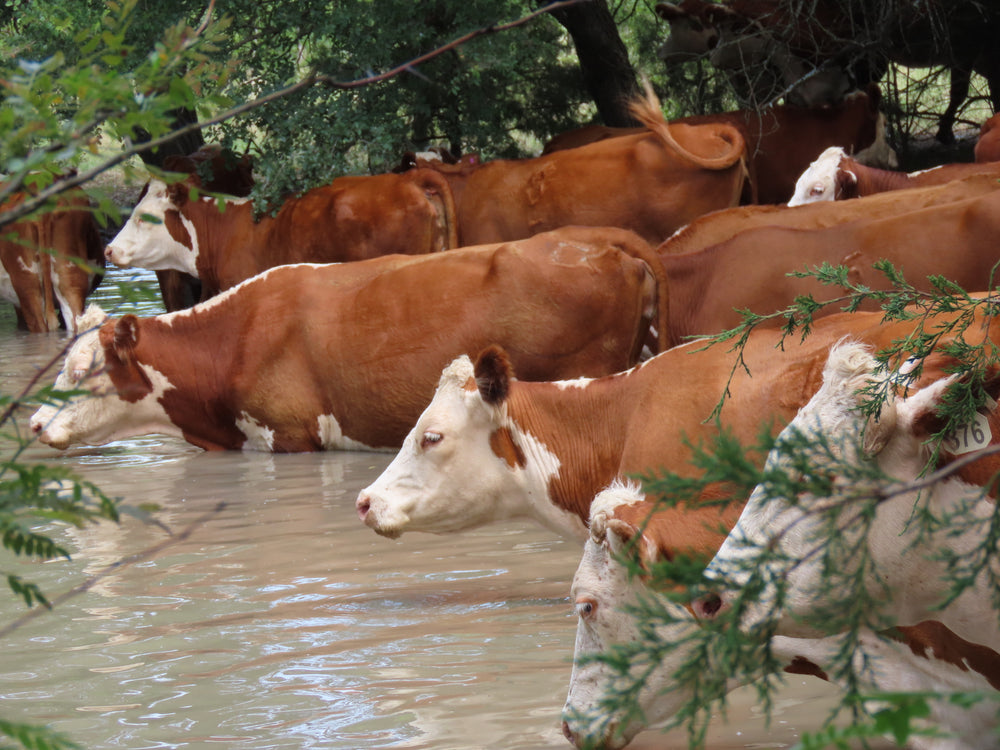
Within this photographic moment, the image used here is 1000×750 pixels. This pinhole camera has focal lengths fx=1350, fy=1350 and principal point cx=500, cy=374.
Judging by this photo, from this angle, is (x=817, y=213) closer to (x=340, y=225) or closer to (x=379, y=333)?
(x=379, y=333)

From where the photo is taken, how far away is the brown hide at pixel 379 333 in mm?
7188

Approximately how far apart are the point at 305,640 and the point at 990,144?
7.35 meters

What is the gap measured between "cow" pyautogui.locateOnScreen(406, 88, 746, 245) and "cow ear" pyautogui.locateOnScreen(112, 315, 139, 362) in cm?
308

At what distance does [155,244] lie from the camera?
37.2 feet

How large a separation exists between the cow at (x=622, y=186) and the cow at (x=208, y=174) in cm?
252

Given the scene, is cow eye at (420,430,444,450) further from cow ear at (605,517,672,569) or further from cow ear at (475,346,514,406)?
cow ear at (605,517,672,569)

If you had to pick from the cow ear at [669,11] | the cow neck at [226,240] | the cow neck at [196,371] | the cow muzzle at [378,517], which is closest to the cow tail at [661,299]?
the cow muzzle at [378,517]

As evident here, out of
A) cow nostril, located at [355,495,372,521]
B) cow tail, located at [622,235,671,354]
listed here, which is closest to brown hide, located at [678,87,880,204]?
cow tail, located at [622,235,671,354]

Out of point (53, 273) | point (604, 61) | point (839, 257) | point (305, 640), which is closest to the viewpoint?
point (305, 640)

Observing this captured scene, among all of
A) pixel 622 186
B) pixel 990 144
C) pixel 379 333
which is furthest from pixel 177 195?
pixel 990 144

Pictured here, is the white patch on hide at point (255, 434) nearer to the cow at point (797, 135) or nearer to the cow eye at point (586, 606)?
the cow at point (797, 135)

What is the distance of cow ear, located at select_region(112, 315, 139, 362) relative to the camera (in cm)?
834

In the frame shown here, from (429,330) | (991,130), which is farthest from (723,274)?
(991,130)

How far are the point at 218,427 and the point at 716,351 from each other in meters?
4.36
